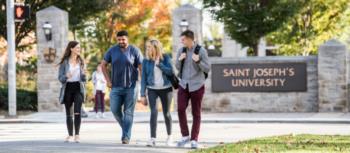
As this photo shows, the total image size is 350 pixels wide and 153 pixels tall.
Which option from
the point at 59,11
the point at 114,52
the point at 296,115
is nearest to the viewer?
the point at 114,52

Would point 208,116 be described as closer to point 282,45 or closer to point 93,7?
point 93,7

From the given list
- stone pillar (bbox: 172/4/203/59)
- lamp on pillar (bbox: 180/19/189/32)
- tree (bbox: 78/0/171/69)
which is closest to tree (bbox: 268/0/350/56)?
tree (bbox: 78/0/171/69)

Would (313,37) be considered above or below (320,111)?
above

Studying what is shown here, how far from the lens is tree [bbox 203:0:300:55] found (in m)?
26.9

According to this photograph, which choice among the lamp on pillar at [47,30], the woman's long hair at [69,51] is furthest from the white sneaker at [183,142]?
the lamp on pillar at [47,30]

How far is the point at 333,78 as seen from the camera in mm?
22594

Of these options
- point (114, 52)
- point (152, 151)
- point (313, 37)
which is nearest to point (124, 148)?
point (152, 151)

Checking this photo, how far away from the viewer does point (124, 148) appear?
1158 cm

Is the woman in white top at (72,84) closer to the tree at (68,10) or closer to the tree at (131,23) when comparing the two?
the tree at (68,10)

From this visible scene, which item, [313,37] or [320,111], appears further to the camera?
[313,37]

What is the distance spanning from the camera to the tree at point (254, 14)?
88.2ft

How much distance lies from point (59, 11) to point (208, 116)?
5972 millimetres

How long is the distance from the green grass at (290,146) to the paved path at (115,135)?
89cm

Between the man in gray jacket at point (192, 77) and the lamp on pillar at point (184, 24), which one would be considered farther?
the lamp on pillar at point (184, 24)
